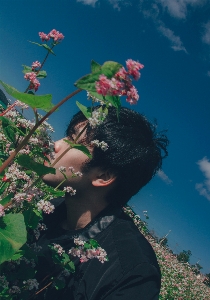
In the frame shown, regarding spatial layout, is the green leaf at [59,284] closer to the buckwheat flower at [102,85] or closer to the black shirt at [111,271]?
the black shirt at [111,271]

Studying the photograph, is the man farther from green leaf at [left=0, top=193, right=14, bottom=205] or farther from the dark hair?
green leaf at [left=0, top=193, right=14, bottom=205]

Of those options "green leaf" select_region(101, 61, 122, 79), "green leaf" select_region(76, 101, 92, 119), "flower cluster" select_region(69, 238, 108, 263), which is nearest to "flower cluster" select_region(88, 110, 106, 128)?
"green leaf" select_region(76, 101, 92, 119)

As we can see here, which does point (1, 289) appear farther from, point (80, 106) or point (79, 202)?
point (79, 202)

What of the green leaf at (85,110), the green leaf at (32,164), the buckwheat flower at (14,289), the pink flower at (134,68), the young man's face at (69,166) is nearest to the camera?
the pink flower at (134,68)

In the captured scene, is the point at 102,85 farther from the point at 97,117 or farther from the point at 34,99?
the point at 97,117

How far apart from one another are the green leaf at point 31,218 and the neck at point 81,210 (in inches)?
42.3

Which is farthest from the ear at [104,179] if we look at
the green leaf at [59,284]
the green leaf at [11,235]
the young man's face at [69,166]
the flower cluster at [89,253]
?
the green leaf at [11,235]

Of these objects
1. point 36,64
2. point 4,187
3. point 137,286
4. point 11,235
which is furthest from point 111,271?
point 36,64

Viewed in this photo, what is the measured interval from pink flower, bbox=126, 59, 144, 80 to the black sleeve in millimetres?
1397

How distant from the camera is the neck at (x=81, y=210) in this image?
2.39m

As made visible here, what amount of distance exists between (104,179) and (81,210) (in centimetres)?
30

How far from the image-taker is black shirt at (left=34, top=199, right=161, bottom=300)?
6.11 ft

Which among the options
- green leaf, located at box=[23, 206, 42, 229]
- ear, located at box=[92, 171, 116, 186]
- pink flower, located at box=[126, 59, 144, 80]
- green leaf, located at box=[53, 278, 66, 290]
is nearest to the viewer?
pink flower, located at box=[126, 59, 144, 80]

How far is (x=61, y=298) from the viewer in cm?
187
